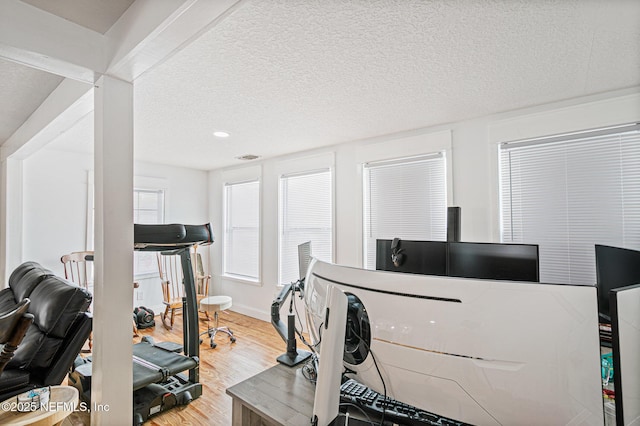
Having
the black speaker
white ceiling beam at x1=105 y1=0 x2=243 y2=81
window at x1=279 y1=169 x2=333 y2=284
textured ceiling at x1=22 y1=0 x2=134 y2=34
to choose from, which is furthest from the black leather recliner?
the black speaker

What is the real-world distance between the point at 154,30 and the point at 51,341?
2.04 metres

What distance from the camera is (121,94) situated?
1.62 m

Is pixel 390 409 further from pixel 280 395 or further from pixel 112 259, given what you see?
pixel 112 259

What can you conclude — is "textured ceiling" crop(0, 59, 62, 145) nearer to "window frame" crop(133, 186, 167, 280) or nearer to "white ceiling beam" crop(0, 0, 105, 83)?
"white ceiling beam" crop(0, 0, 105, 83)

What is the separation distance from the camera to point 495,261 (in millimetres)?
1627

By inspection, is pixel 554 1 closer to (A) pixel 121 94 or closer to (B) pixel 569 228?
(B) pixel 569 228

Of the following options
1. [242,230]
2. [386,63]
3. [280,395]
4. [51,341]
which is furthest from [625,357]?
[242,230]

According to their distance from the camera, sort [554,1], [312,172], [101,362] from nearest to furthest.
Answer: [554,1], [101,362], [312,172]

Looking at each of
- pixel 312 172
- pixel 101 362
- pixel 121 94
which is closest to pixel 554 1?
pixel 121 94

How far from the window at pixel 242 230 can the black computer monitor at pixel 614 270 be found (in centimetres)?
398

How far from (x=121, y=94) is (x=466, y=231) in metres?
2.80

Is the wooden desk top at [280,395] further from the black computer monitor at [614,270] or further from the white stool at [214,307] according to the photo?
the white stool at [214,307]

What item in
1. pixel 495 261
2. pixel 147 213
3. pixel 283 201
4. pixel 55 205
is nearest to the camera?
pixel 495 261

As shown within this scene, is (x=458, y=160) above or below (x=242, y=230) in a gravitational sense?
above
